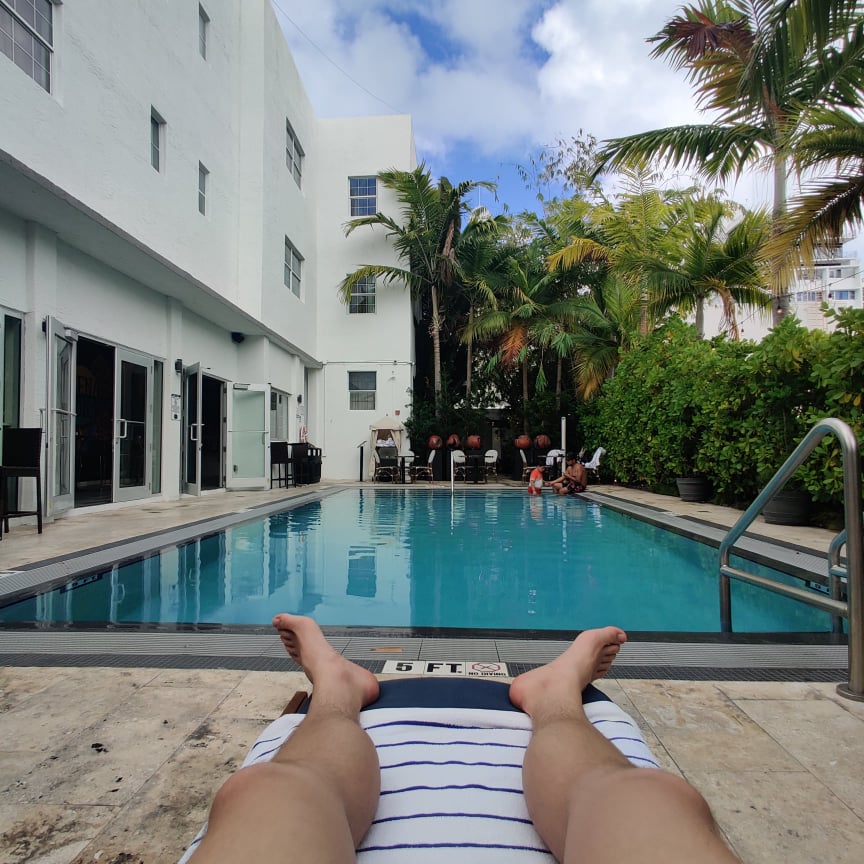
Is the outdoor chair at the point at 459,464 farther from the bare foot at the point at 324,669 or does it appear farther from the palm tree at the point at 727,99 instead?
the bare foot at the point at 324,669

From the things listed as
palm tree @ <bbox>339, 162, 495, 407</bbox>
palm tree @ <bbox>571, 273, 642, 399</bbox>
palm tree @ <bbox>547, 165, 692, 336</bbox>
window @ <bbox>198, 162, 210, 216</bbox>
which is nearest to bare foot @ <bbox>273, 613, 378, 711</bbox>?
window @ <bbox>198, 162, 210, 216</bbox>

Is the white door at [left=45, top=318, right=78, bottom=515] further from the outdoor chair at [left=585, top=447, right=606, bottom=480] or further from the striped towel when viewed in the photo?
the outdoor chair at [left=585, top=447, right=606, bottom=480]

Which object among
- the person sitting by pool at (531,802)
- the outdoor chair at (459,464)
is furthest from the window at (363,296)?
the person sitting by pool at (531,802)

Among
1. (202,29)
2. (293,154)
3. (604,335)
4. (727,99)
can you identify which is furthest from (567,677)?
(293,154)

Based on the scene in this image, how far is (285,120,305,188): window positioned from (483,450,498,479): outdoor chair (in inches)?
324

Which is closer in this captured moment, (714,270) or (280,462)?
(714,270)

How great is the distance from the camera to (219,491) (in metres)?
11.3

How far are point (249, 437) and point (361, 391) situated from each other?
497 centimetres

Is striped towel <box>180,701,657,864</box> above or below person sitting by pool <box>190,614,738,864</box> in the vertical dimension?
below

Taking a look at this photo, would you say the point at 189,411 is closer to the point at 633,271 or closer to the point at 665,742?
the point at 633,271

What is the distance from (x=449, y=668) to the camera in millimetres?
2328

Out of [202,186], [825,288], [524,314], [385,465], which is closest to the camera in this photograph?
[202,186]

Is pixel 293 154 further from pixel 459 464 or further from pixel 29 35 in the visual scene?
pixel 29 35

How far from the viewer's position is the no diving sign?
2254 millimetres
